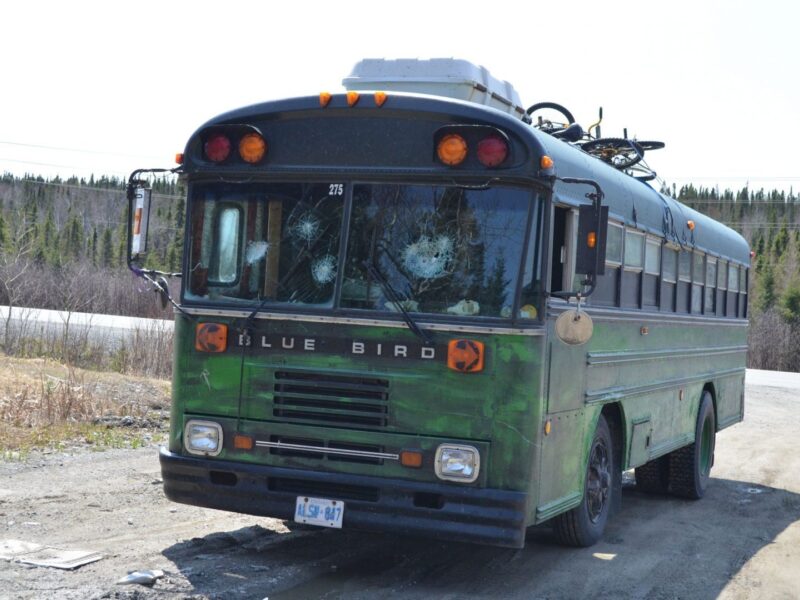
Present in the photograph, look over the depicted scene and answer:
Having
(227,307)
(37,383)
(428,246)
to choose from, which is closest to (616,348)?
(428,246)

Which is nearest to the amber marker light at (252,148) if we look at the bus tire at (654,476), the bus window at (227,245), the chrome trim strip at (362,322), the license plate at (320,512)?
the bus window at (227,245)

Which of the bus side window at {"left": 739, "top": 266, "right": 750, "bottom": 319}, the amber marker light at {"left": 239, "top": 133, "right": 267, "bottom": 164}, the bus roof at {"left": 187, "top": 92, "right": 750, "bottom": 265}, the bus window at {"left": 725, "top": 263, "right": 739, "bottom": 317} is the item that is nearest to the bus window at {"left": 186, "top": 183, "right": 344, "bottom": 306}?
the amber marker light at {"left": 239, "top": 133, "right": 267, "bottom": 164}

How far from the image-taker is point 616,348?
26.5ft

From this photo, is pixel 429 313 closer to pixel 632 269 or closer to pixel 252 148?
pixel 252 148

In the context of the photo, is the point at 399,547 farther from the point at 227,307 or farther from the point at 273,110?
the point at 273,110

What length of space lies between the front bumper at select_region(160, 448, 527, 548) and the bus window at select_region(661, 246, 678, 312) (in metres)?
3.75

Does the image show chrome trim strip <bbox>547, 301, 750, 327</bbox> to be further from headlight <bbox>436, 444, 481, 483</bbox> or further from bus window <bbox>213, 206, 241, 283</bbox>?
bus window <bbox>213, 206, 241, 283</bbox>

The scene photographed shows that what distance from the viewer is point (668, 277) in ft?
31.3

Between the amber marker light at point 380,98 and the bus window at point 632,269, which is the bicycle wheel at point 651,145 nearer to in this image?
the bus window at point 632,269

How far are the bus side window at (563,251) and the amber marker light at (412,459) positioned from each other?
1223mm

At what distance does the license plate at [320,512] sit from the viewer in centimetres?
634

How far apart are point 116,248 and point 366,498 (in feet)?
316

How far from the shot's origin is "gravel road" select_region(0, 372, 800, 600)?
6.24 metres

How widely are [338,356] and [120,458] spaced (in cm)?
493
